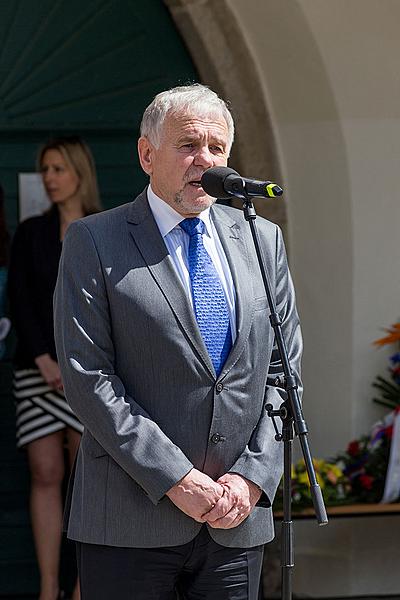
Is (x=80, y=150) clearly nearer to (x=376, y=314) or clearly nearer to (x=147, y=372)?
(x=376, y=314)

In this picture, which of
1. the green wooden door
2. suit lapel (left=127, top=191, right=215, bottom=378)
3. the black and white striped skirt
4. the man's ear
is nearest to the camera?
suit lapel (left=127, top=191, right=215, bottom=378)

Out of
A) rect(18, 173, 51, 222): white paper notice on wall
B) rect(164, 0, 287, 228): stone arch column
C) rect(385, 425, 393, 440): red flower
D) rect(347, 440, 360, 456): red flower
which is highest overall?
rect(164, 0, 287, 228): stone arch column

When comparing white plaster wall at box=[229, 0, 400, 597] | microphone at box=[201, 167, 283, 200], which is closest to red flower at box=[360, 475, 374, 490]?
white plaster wall at box=[229, 0, 400, 597]

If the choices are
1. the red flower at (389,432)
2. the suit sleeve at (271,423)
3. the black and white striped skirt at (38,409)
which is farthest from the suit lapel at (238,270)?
the red flower at (389,432)

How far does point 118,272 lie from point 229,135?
44 centimetres

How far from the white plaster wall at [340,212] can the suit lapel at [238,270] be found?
2.24 m

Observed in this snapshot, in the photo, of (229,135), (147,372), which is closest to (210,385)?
(147,372)

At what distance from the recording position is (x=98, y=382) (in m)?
3.10

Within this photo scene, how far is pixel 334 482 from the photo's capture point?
210 inches

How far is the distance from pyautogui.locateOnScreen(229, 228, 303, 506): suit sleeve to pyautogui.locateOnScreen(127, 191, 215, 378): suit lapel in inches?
8.4

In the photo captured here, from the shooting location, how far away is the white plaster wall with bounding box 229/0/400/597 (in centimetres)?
550

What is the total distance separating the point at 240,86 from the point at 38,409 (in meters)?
1.63

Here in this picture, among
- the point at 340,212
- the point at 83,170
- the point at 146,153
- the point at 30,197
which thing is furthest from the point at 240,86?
the point at 146,153

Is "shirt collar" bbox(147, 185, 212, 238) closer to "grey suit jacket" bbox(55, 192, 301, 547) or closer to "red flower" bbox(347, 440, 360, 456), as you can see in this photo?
"grey suit jacket" bbox(55, 192, 301, 547)
